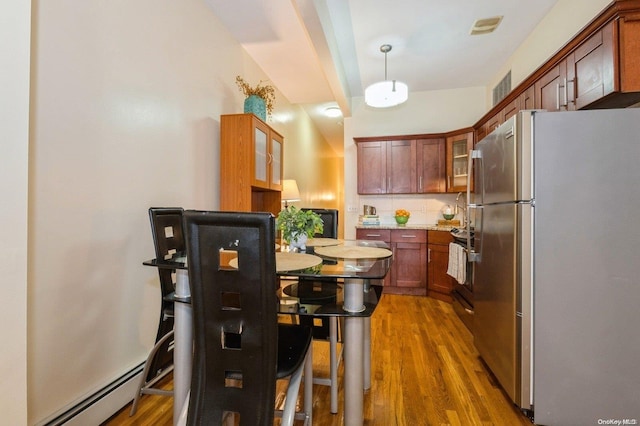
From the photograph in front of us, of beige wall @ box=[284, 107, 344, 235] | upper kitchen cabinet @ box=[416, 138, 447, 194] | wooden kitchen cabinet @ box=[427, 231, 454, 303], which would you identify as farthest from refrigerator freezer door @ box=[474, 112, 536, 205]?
beige wall @ box=[284, 107, 344, 235]

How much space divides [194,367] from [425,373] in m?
1.61

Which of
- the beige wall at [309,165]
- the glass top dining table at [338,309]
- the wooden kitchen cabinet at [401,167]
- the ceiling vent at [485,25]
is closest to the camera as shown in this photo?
the glass top dining table at [338,309]

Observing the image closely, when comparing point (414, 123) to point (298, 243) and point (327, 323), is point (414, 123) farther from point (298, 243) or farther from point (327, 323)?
point (327, 323)

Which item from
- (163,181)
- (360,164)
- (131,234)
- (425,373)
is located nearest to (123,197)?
(131,234)

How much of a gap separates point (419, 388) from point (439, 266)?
2.07 metres

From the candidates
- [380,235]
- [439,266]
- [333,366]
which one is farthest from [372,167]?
[333,366]

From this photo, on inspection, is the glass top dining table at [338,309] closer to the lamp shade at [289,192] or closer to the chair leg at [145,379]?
the chair leg at [145,379]

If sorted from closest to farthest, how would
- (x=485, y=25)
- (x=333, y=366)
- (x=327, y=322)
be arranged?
(x=333, y=366) → (x=327, y=322) → (x=485, y=25)

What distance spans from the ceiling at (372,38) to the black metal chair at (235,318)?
181 cm

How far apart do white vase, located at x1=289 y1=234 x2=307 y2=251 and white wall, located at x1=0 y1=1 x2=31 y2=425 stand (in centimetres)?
109

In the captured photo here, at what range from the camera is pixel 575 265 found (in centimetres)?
146

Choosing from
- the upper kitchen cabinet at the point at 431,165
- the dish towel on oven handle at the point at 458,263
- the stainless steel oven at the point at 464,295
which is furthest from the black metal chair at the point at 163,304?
the upper kitchen cabinet at the point at 431,165

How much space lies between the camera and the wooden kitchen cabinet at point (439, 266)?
11.6ft

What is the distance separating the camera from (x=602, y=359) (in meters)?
1.43
